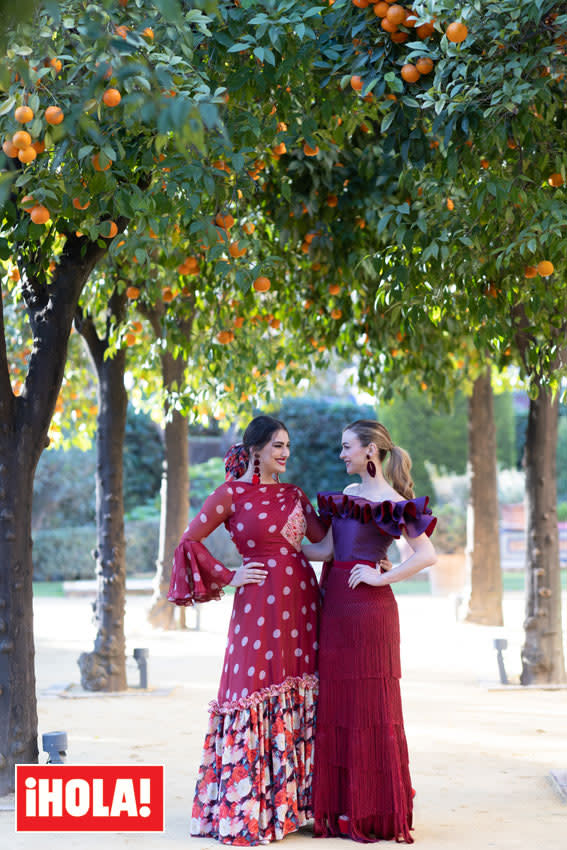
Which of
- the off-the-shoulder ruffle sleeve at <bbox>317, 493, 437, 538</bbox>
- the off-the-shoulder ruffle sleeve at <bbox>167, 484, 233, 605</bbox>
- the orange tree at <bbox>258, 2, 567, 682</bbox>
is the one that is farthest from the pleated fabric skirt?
the orange tree at <bbox>258, 2, 567, 682</bbox>

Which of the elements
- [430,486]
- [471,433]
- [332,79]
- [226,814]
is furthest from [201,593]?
[430,486]

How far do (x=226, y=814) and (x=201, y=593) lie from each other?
945 mm

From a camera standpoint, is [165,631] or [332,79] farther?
[165,631]

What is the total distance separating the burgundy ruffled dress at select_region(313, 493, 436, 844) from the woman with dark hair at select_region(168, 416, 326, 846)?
0.11m

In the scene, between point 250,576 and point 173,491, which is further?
point 173,491

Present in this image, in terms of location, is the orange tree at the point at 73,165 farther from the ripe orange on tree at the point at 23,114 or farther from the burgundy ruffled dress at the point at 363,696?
the burgundy ruffled dress at the point at 363,696

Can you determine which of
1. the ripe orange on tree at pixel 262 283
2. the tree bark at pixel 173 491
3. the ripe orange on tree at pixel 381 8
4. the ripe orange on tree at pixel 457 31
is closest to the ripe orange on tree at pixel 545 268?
the ripe orange on tree at pixel 457 31

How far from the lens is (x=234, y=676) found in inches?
198

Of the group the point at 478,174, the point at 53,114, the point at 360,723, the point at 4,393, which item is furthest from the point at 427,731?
the point at 53,114

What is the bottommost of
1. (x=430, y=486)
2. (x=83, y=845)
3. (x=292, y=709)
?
(x=83, y=845)

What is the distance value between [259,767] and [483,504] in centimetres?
858

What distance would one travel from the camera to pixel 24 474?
585 cm

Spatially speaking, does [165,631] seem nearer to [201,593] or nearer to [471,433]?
[471,433]

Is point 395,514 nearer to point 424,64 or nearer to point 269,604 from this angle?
point 269,604
